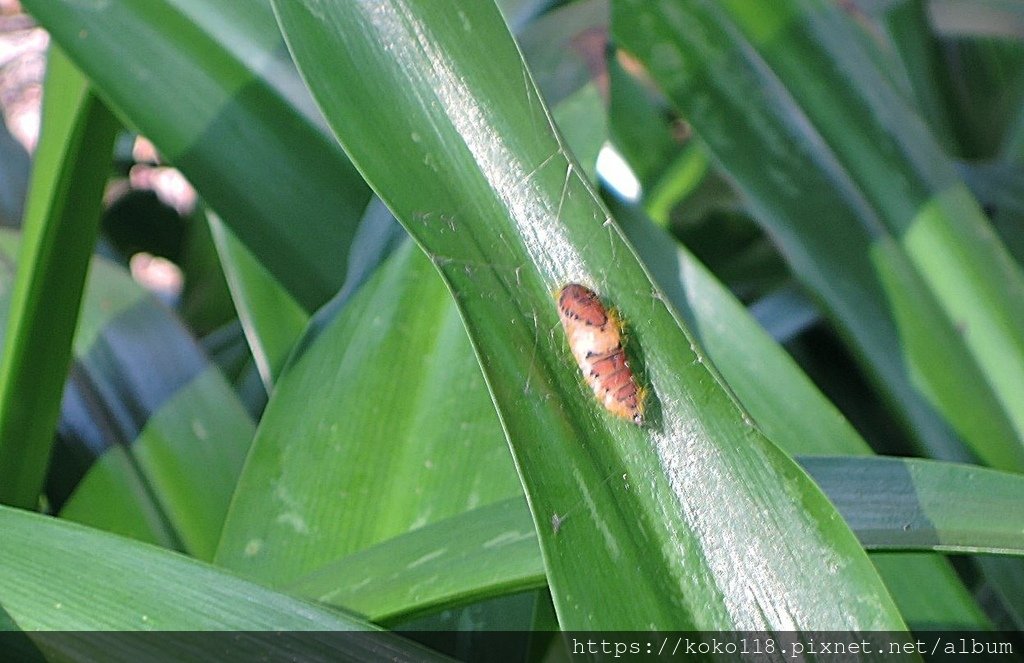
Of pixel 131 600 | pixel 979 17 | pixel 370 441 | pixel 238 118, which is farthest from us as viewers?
pixel 979 17

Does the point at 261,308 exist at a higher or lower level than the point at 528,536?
higher

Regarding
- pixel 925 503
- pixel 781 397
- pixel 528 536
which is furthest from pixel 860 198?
pixel 528 536

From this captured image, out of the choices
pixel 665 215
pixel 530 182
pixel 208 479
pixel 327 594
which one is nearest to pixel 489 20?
pixel 530 182

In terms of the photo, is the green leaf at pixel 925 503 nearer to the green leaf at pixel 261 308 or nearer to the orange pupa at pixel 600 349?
the orange pupa at pixel 600 349

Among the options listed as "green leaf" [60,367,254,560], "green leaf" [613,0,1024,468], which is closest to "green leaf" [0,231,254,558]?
"green leaf" [60,367,254,560]

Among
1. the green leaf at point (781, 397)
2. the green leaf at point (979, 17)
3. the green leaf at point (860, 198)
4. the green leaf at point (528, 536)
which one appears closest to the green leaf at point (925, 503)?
the green leaf at point (528, 536)

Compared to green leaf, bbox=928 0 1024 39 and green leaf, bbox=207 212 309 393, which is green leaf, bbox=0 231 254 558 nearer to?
green leaf, bbox=207 212 309 393

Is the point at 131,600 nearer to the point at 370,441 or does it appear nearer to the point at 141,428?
the point at 370,441
